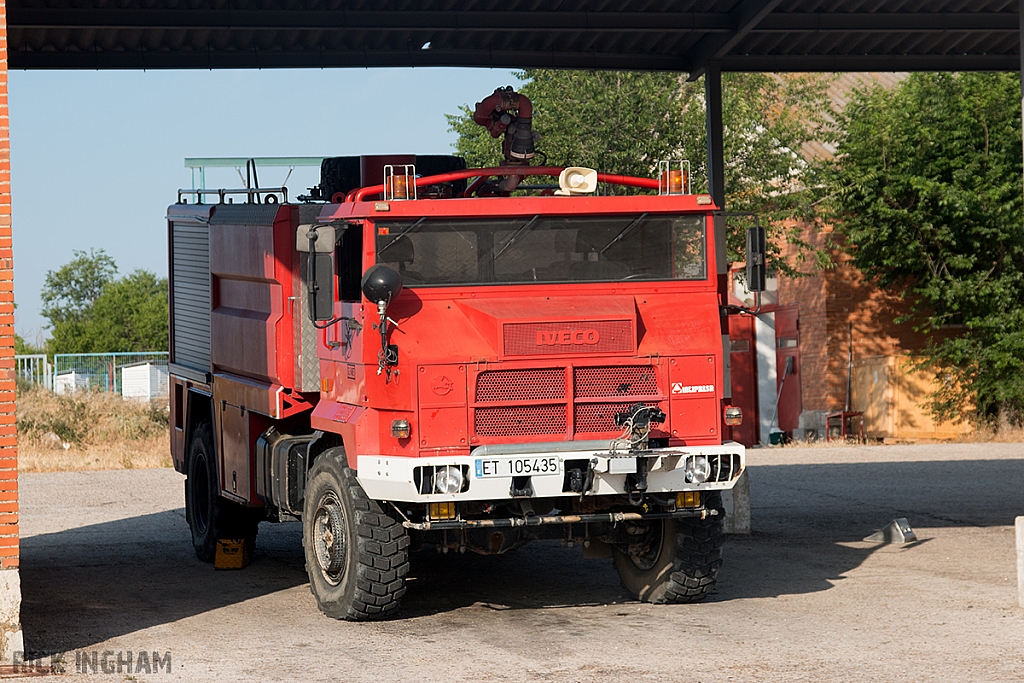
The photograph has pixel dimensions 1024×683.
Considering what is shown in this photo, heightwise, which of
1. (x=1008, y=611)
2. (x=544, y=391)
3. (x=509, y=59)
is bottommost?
(x=1008, y=611)

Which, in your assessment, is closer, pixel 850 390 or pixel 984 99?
pixel 984 99

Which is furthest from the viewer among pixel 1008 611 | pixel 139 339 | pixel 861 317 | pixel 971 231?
pixel 139 339

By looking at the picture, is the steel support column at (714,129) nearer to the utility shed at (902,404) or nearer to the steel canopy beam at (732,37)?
the steel canopy beam at (732,37)

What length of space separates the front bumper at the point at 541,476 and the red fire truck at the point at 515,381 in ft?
0.04

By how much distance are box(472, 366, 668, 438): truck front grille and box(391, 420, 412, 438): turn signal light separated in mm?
477

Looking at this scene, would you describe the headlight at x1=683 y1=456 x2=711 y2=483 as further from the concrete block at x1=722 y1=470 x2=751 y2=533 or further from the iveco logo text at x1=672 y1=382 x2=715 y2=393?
the concrete block at x1=722 y1=470 x2=751 y2=533

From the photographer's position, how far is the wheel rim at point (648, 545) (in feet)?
34.2

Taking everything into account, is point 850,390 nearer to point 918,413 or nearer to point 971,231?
Result: point 918,413

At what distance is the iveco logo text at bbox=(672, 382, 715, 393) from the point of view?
9.76 m

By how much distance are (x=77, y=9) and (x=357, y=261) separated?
4966mm

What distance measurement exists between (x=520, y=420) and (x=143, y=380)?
34.0 meters

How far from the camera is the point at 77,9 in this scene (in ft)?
42.1

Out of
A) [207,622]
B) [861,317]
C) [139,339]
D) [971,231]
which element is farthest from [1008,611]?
[139,339]

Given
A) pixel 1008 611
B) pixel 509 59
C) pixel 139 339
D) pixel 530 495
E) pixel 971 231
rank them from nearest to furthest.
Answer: pixel 530 495
pixel 1008 611
pixel 509 59
pixel 971 231
pixel 139 339
